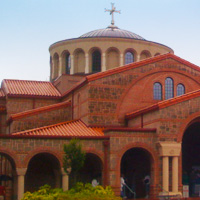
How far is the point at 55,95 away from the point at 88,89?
864 centimetres

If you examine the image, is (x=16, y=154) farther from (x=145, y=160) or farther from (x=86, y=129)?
(x=145, y=160)

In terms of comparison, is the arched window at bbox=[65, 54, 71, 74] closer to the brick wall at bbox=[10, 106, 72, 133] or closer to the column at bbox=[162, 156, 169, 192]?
the brick wall at bbox=[10, 106, 72, 133]

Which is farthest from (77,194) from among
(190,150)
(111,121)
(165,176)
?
(190,150)

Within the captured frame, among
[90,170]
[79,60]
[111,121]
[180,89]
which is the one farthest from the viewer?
[79,60]

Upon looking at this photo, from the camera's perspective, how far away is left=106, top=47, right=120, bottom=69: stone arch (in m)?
45.0

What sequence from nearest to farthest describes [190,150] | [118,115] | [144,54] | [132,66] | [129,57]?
1. [118,115]
2. [132,66]
3. [190,150]
4. [129,57]
5. [144,54]

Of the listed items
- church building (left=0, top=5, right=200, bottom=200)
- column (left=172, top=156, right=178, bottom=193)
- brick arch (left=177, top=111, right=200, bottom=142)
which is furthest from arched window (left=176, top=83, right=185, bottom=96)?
column (left=172, top=156, right=178, bottom=193)

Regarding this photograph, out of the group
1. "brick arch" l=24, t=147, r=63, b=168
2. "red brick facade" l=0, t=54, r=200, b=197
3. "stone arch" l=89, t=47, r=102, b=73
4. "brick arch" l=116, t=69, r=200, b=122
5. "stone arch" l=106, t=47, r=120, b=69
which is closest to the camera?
"brick arch" l=24, t=147, r=63, b=168

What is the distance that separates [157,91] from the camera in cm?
3725

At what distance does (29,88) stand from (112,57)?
Result: 26.2 ft

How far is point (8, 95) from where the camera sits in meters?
42.0

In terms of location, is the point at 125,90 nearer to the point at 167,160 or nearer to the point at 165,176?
the point at 167,160

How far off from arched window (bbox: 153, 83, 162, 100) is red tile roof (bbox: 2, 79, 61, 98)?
10.1 meters

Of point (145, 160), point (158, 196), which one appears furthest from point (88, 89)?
point (158, 196)
